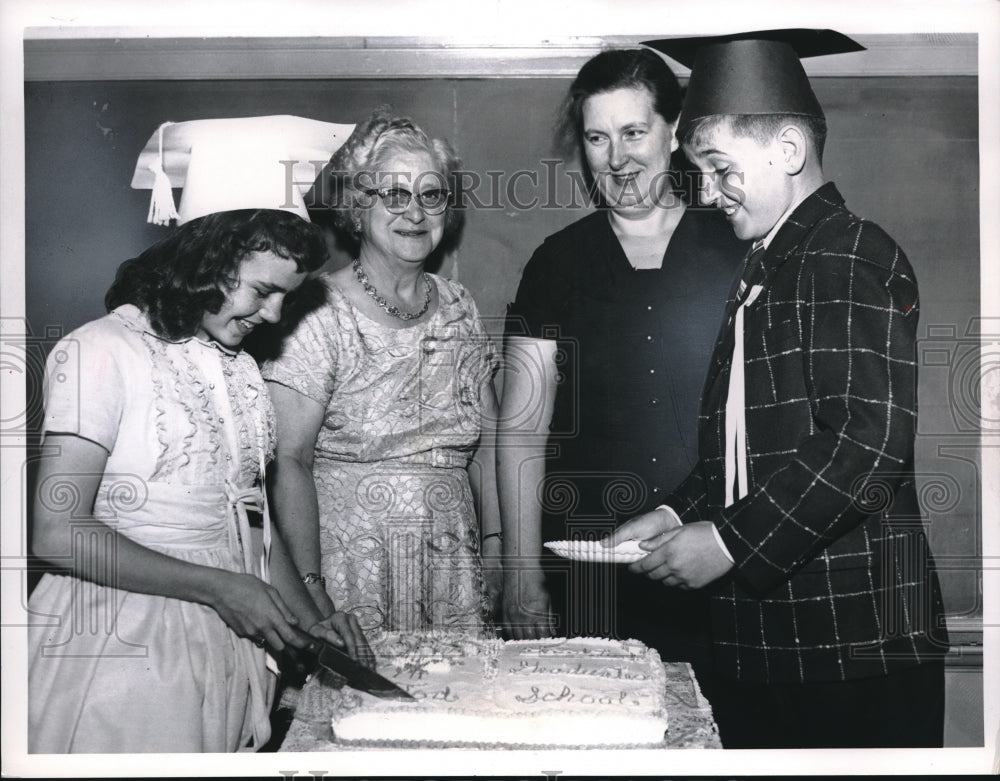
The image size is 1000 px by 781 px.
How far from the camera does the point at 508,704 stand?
2.19m

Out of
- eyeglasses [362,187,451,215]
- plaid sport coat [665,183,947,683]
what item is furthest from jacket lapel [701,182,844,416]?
eyeglasses [362,187,451,215]

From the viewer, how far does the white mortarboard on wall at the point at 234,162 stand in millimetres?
2467

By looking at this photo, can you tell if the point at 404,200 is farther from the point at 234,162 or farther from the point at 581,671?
the point at 581,671

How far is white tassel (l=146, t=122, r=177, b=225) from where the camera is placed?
253cm

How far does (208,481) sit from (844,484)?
53.5 inches

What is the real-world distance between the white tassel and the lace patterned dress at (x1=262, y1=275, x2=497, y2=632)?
390 millimetres

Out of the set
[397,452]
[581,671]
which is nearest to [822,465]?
[581,671]

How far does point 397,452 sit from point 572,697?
26.6 inches

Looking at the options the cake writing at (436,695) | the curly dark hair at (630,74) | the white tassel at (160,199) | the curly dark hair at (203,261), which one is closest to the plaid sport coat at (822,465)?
the curly dark hair at (630,74)

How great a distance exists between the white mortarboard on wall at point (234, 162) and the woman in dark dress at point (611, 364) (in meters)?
0.56

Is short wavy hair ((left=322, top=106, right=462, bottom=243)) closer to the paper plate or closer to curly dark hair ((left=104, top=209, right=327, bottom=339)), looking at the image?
curly dark hair ((left=104, top=209, right=327, bottom=339))

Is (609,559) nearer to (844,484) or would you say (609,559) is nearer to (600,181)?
(844,484)

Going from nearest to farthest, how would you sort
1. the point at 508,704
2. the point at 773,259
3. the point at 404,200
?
the point at 508,704 → the point at 773,259 → the point at 404,200

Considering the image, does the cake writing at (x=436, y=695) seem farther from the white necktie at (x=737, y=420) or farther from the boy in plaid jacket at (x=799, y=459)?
the white necktie at (x=737, y=420)
